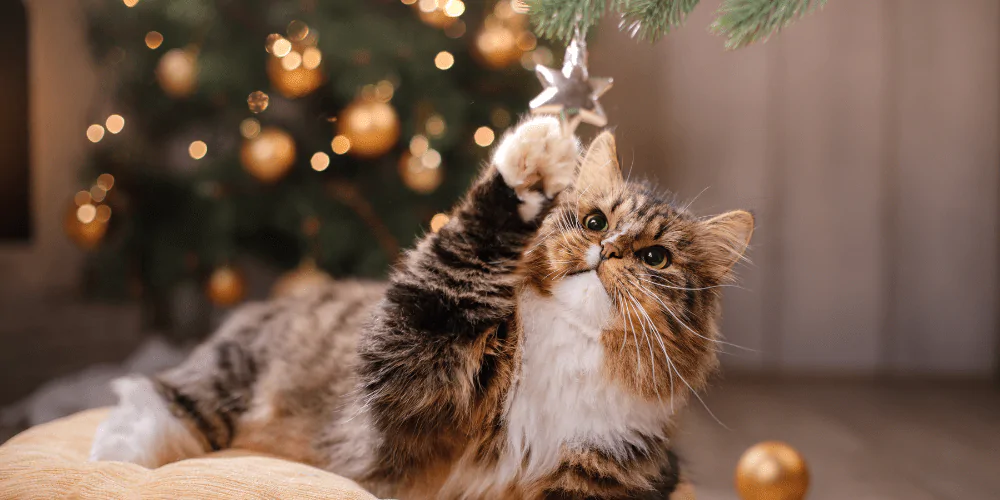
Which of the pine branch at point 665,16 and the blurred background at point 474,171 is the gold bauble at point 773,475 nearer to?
the blurred background at point 474,171

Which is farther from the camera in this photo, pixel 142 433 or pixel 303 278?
pixel 303 278

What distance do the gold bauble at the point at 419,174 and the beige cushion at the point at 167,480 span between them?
1171mm

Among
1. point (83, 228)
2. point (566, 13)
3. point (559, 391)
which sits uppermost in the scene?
point (566, 13)

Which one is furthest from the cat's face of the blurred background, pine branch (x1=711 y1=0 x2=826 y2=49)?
the blurred background

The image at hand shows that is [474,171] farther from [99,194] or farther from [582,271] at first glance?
[99,194]

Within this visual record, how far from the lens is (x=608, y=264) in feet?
2.84

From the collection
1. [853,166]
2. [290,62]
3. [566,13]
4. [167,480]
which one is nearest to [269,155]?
[290,62]

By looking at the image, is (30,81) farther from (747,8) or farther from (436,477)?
(747,8)

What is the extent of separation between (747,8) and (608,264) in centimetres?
38

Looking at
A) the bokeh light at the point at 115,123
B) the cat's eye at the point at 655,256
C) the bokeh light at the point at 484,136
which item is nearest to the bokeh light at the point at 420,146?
the bokeh light at the point at 484,136

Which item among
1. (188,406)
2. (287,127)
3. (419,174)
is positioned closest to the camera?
(188,406)

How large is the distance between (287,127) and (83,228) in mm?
799

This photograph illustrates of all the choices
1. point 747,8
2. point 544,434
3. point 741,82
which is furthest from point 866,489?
point 741,82

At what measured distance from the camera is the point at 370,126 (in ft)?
6.23
